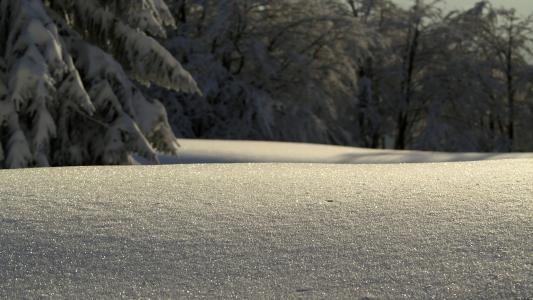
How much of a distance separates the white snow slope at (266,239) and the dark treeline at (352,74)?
1451cm

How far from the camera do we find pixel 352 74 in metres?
22.1

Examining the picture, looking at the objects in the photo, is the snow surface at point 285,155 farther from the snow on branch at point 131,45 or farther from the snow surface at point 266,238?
the snow surface at point 266,238

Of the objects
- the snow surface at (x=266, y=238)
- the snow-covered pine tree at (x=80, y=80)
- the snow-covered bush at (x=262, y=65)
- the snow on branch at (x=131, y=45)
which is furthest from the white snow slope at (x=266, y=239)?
the snow-covered bush at (x=262, y=65)

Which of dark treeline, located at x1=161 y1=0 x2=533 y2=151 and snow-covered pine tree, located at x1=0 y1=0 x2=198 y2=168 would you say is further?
dark treeline, located at x1=161 y1=0 x2=533 y2=151

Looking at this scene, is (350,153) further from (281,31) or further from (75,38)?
(281,31)

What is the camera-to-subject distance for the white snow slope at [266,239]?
3189mm

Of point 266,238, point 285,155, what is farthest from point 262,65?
point 266,238

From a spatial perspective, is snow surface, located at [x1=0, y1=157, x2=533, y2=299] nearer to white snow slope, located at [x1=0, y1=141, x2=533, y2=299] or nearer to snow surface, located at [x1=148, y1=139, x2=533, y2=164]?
white snow slope, located at [x1=0, y1=141, x2=533, y2=299]

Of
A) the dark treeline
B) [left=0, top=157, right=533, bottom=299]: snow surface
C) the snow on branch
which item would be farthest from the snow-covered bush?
[left=0, top=157, right=533, bottom=299]: snow surface

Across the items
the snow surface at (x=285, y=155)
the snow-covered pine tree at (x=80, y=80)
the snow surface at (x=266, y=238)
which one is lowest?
the snow surface at (x=266, y=238)

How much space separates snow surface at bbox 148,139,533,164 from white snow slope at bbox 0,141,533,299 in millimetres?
6349

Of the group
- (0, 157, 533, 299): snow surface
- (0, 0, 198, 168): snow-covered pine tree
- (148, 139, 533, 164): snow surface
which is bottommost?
(0, 157, 533, 299): snow surface

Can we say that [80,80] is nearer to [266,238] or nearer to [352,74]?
[266,238]

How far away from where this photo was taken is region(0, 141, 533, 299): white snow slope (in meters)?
3.19
